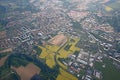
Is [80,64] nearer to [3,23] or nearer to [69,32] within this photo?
[69,32]

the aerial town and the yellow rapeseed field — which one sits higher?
the aerial town

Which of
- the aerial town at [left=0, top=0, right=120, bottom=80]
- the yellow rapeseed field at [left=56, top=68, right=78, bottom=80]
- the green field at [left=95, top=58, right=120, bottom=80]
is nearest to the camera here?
the yellow rapeseed field at [left=56, top=68, right=78, bottom=80]

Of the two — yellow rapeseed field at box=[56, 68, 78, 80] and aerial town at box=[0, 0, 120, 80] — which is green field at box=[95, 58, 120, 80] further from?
yellow rapeseed field at box=[56, 68, 78, 80]

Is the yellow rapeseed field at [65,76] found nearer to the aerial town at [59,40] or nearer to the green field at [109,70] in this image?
the aerial town at [59,40]

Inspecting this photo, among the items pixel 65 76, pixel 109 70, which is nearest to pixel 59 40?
pixel 65 76

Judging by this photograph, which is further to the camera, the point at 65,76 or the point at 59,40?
the point at 59,40

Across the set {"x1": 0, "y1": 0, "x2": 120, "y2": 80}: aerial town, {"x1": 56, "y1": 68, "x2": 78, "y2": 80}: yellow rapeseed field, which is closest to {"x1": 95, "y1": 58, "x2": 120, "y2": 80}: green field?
{"x1": 0, "y1": 0, "x2": 120, "y2": 80}: aerial town

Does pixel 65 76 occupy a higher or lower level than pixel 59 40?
lower

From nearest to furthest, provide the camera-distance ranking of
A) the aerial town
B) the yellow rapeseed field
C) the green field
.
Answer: the yellow rapeseed field < the green field < the aerial town

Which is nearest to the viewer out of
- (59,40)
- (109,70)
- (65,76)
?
(65,76)

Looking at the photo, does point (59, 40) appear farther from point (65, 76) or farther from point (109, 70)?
point (109, 70)
